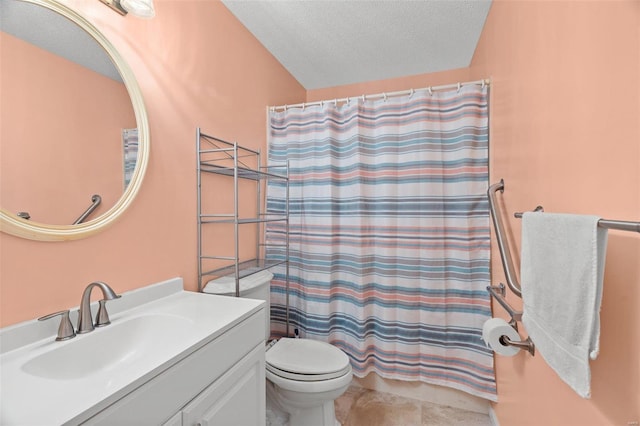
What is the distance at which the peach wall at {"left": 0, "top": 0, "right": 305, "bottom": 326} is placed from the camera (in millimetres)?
842

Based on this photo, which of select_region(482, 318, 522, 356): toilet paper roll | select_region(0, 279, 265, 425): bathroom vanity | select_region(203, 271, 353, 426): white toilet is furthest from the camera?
select_region(203, 271, 353, 426): white toilet

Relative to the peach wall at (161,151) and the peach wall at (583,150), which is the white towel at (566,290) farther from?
the peach wall at (161,151)

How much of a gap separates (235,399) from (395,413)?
Result: 1.21 m

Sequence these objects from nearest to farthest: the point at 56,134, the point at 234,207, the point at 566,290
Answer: the point at 566,290 → the point at 56,134 → the point at 234,207

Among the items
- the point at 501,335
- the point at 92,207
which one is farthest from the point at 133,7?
the point at 501,335

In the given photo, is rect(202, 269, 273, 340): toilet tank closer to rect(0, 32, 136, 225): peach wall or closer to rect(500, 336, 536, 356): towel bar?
rect(0, 32, 136, 225): peach wall

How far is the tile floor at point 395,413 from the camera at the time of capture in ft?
5.37

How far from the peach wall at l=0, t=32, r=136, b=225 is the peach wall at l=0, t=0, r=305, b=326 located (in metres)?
0.12

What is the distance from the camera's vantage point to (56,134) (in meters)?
0.88

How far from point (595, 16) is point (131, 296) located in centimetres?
171

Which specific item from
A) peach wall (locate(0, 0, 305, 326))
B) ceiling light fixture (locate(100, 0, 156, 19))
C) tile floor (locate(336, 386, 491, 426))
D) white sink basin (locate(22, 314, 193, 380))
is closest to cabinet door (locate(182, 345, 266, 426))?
white sink basin (locate(22, 314, 193, 380))

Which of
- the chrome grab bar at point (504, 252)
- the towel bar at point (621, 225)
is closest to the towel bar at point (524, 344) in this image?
the chrome grab bar at point (504, 252)

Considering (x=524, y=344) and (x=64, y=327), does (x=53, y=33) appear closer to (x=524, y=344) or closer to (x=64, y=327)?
(x=64, y=327)

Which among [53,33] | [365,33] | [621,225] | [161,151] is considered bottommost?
[621,225]
